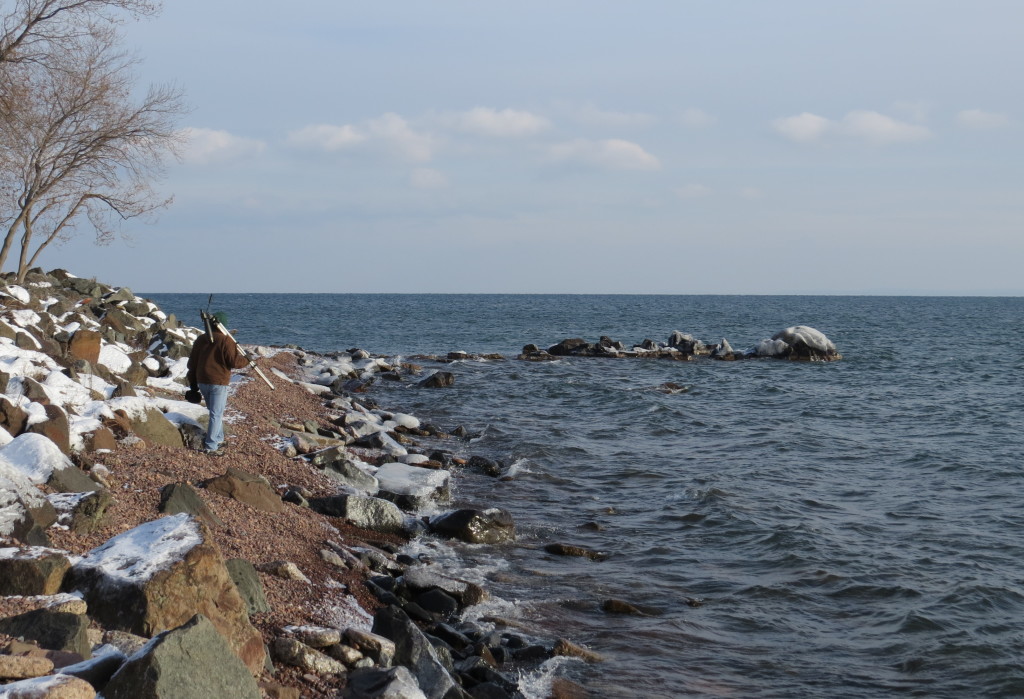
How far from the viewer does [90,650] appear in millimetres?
5227

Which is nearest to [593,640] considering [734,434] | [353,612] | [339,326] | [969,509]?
[353,612]

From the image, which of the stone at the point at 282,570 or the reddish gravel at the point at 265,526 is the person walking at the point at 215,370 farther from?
the stone at the point at 282,570

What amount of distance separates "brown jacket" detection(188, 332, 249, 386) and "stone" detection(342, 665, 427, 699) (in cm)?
616

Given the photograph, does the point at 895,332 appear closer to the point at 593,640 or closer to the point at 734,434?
the point at 734,434

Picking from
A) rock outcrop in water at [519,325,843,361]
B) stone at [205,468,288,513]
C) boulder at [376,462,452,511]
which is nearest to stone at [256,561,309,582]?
stone at [205,468,288,513]

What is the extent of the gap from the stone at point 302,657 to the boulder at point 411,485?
629 centimetres

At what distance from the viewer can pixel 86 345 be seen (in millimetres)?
13789

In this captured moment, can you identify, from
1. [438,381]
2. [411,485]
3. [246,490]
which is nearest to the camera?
[246,490]

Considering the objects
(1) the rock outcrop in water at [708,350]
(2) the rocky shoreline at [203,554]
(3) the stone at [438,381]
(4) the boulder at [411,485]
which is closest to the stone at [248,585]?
(2) the rocky shoreline at [203,554]

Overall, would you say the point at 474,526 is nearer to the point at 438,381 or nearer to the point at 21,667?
the point at 21,667

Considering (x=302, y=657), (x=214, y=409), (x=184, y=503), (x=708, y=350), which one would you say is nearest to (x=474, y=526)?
(x=214, y=409)

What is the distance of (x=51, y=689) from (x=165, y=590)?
1514 millimetres

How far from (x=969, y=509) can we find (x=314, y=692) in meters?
11.3

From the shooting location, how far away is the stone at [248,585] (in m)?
6.72
